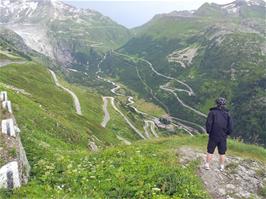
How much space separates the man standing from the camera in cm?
2755

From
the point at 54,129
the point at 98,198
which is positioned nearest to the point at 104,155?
the point at 98,198

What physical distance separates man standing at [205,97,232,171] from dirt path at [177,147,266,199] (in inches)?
43.7

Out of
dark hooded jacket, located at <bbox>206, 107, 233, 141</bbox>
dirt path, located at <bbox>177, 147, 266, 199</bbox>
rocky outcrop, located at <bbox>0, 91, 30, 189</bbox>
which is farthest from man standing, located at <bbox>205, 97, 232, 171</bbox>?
rocky outcrop, located at <bbox>0, 91, 30, 189</bbox>

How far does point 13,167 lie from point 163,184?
7.79m

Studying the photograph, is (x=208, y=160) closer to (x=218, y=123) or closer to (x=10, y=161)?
(x=218, y=123)

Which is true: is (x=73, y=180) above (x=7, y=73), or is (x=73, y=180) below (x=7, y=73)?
above

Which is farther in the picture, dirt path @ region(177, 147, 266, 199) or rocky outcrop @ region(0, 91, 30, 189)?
dirt path @ region(177, 147, 266, 199)

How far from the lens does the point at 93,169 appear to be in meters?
25.6

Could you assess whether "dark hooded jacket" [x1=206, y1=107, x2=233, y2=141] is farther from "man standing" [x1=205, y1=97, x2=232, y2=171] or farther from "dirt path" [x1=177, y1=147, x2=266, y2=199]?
"dirt path" [x1=177, y1=147, x2=266, y2=199]

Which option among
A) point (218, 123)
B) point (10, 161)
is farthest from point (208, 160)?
point (10, 161)

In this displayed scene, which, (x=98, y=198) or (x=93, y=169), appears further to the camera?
(x=93, y=169)

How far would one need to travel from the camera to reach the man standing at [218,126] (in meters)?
27.5

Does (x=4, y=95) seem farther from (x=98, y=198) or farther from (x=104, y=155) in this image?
(x=98, y=198)

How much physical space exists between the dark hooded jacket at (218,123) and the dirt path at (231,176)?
2.43 metres
